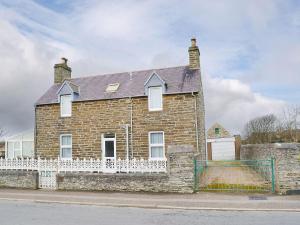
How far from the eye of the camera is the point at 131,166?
52.2ft

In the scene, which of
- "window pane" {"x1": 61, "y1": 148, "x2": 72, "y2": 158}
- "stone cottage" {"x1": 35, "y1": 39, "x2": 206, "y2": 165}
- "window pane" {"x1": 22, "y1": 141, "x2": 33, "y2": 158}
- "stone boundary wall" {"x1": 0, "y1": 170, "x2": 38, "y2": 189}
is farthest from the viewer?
"window pane" {"x1": 22, "y1": 141, "x2": 33, "y2": 158}

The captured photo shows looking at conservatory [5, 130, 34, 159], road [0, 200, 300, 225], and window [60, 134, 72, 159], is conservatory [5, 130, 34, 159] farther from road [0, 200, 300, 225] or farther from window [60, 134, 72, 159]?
road [0, 200, 300, 225]

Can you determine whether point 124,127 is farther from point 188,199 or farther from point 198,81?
point 188,199

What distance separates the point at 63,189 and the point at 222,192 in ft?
25.7

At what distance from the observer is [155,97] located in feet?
71.8

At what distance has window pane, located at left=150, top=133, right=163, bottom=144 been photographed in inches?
845

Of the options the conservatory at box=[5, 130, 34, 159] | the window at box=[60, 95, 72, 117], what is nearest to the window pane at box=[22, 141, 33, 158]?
the conservatory at box=[5, 130, 34, 159]

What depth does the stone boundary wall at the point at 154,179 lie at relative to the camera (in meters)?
14.5

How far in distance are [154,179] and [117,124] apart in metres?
8.01

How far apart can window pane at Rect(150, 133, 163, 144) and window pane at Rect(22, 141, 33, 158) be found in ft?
35.5

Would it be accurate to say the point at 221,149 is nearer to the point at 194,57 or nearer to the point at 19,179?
the point at 194,57

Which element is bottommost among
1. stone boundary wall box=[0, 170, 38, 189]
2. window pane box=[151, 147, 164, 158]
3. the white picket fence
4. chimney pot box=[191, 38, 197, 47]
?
stone boundary wall box=[0, 170, 38, 189]

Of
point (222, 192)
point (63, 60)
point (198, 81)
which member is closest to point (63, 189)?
point (222, 192)

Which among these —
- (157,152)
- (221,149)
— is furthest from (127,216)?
(221,149)
